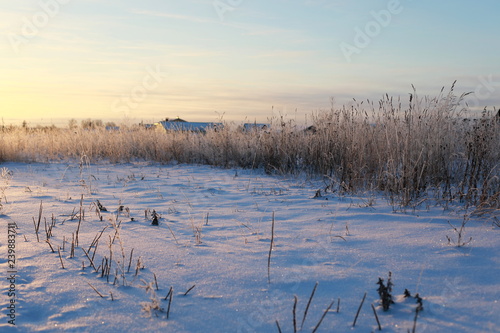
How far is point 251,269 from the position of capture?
253 centimetres

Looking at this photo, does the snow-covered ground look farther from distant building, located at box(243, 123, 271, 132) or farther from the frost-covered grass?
distant building, located at box(243, 123, 271, 132)

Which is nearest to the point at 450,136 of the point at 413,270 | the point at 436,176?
the point at 436,176

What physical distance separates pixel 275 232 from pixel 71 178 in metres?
5.35

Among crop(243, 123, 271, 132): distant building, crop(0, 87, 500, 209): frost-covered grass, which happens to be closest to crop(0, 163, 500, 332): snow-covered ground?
crop(0, 87, 500, 209): frost-covered grass

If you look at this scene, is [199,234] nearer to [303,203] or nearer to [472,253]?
[303,203]

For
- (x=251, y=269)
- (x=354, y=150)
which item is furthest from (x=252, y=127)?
(x=251, y=269)

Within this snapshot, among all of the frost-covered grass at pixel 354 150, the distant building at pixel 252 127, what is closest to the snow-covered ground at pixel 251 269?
the frost-covered grass at pixel 354 150

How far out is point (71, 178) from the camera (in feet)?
24.1

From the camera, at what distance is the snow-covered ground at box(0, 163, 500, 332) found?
1926 mm

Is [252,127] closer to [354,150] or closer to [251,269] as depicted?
[354,150]

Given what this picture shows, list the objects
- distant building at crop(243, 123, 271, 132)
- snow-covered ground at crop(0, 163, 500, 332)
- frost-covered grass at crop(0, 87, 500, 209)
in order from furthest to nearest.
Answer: distant building at crop(243, 123, 271, 132), frost-covered grass at crop(0, 87, 500, 209), snow-covered ground at crop(0, 163, 500, 332)

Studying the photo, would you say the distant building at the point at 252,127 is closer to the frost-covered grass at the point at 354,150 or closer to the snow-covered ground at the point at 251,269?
the frost-covered grass at the point at 354,150

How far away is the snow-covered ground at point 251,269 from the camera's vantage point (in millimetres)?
1926

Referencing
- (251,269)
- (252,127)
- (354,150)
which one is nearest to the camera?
(251,269)
